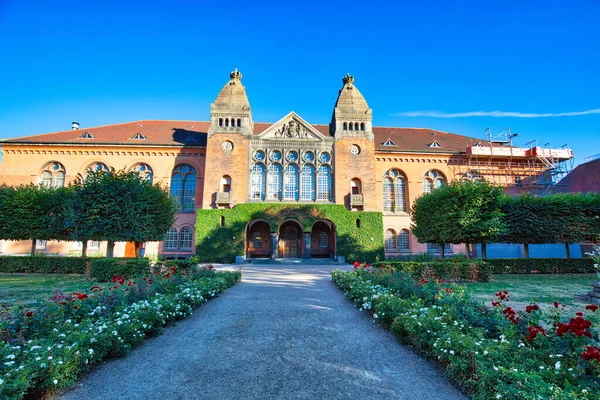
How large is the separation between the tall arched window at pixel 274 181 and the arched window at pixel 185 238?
950cm

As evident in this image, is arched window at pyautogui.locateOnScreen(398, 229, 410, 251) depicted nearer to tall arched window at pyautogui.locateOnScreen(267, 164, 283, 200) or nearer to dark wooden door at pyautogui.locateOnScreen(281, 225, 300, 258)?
dark wooden door at pyautogui.locateOnScreen(281, 225, 300, 258)

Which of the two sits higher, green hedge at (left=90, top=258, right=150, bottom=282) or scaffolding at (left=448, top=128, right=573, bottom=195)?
scaffolding at (left=448, top=128, right=573, bottom=195)

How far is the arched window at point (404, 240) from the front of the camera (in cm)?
3142

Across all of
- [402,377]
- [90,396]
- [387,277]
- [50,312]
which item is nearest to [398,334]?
[402,377]

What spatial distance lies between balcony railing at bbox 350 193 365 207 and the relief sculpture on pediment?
8379mm

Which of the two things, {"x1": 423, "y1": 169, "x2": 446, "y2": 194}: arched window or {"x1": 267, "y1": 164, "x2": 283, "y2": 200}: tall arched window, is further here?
{"x1": 423, "y1": 169, "x2": 446, "y2": 194}: arched window

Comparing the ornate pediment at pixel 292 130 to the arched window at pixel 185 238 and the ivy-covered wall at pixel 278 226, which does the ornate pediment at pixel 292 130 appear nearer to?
the ivy-covered wall at pixel 278 226

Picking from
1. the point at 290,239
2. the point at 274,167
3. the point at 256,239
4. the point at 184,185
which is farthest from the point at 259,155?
the point at 290,239

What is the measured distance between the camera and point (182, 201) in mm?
31672

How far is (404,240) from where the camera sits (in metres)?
31.6

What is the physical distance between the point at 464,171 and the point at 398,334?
32.5m

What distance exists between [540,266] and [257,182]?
2433cm

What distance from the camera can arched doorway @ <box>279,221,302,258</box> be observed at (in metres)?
31.3

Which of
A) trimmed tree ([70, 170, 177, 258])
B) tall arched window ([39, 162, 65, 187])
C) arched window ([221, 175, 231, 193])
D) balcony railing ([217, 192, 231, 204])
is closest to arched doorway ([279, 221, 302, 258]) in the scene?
balcony railing ([217, 192, 231, 204])
